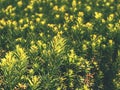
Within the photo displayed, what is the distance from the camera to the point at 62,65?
199 inches

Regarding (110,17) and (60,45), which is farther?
(110,17)

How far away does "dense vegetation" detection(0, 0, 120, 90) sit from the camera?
15.6ft

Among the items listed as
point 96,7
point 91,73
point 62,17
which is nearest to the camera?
point 91,73

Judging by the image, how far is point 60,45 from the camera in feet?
16.4

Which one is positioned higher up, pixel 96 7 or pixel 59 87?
pixel 96 7

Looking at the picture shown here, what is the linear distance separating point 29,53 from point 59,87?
64cm

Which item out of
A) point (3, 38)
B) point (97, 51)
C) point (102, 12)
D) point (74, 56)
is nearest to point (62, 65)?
point (74, 56)

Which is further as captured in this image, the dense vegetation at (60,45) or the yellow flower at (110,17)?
the yellow flower at (110,17)

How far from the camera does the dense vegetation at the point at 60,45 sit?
4.75m

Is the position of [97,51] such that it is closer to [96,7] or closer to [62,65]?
[62,65]

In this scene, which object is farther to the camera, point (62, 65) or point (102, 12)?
point (102, 12)

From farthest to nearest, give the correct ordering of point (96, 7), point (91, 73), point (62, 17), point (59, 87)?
point (96, 7) < point (62, 17) < point (91, 73) < point (59, 87)

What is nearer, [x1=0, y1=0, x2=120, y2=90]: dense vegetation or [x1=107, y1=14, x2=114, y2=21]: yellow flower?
[x1=0, y1=0, x2=120, y2=90]: dense vegetation

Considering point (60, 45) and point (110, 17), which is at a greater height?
point (110, 17)
